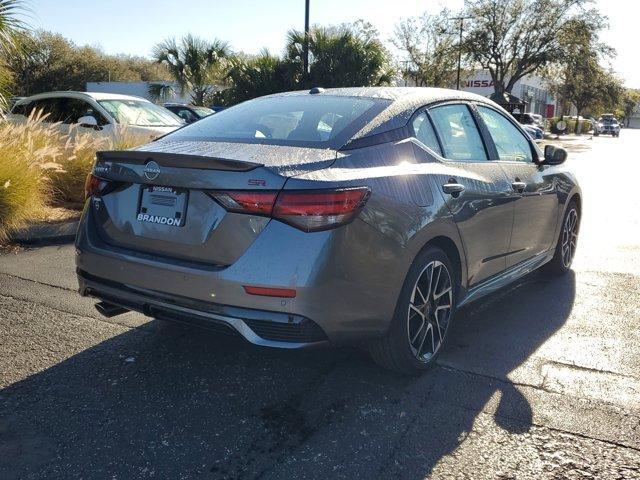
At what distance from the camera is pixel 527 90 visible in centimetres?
7906

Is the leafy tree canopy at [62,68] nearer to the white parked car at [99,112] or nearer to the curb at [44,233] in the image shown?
the white parked car at [99,112]

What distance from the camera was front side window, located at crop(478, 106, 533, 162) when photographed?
4.57 m

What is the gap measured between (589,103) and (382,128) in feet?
255

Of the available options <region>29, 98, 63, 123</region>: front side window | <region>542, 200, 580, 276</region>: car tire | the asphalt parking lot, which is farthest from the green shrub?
<region>542, 200, 580, 276</region>: car tire

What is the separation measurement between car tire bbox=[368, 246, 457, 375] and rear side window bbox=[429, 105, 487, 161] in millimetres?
763

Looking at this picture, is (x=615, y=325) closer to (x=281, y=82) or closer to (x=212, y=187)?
(x=212, y=187)

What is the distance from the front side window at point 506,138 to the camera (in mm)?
4572

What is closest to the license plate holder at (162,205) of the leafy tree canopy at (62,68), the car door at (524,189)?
the car door at (524,189)

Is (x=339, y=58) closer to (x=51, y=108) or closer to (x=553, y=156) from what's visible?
(x=51, y=108)

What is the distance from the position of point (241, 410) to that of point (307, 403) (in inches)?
13.6

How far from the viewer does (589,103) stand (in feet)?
239

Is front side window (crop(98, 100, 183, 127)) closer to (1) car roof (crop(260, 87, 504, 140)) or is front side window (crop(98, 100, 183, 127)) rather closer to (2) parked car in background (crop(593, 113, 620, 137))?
(1) car roof (crop(260, 87, 504, 140))

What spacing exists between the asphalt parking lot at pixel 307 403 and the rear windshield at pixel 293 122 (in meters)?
1.32

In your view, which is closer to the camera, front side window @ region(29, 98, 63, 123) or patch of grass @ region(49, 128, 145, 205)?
patch of grass @ region(49, 128, 145, 205)
